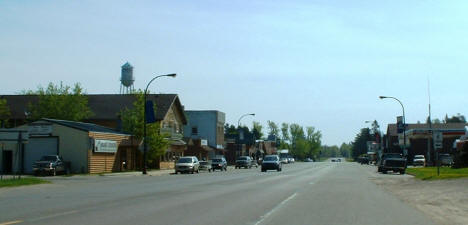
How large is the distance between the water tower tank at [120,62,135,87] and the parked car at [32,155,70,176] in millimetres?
41479

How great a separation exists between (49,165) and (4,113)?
86.7 ft

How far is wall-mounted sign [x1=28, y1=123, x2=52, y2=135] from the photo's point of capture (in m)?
49.2

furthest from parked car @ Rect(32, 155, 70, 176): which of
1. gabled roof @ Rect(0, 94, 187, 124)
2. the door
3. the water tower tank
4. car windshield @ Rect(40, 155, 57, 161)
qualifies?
the water tower tank

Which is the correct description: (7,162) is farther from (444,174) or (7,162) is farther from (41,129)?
(444,174)

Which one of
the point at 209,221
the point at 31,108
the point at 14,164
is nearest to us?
the point at 209,221

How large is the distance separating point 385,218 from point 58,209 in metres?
8.92

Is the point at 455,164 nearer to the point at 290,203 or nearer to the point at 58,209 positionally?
the point at 290,203

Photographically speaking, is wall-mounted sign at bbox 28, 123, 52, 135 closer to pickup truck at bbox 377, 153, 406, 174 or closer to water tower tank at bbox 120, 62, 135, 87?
pickup truck at bbox 377, 153, 406, 174

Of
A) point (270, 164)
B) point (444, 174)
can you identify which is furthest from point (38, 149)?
point (444, 174)

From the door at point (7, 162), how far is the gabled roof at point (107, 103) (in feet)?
66.8

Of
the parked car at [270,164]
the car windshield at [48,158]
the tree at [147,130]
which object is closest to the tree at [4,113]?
the tree at [147,130]

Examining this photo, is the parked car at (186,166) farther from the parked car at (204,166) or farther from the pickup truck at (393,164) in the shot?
the pickup truck at (393,164)

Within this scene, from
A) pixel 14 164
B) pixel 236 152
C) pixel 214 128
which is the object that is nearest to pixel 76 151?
pixel 14 164

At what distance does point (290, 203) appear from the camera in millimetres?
18953
